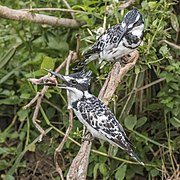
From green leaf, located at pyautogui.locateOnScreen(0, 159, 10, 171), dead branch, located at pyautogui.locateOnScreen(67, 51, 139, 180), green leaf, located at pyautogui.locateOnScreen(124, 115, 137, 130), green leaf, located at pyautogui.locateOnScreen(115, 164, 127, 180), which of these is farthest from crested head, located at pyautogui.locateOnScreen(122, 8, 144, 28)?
green leaf, located at pyautogui.locateOnScreen(0, 159, 10, 171)

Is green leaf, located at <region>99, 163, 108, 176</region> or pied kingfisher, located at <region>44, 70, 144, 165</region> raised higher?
pied kingfisher, located at <region>44, 70, 144, 165</region>

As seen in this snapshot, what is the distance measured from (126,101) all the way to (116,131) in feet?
2.77

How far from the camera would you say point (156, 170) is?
3111mm

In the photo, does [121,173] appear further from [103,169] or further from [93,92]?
[93,92]

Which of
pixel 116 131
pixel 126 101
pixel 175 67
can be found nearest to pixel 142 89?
pixel 126 101

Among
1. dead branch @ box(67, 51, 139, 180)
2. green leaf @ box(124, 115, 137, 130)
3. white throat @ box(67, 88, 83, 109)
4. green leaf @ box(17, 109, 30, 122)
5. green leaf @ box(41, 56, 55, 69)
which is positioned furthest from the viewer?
green leaf @ box(17, 109, 30, 122)

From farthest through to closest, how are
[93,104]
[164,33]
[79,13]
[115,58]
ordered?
[79,13]
[164,33]
[115,58]
[93,104]

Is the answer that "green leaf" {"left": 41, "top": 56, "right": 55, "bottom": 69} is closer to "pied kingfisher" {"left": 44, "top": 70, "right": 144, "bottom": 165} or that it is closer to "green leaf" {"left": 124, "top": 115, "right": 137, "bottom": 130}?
"green leaf" {"left": 124, "top": 115, "right": 137, "bottom": 130}

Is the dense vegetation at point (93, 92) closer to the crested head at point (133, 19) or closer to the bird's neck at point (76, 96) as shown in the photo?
the crested head at point (133, 19)

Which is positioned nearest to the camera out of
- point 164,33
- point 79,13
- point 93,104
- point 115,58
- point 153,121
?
point 93,104

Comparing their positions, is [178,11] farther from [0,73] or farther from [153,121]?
[0,73]

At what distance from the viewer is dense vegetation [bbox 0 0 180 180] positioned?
9.82 ft

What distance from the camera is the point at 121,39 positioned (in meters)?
2.62

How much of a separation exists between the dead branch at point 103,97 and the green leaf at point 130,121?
0.42 m
